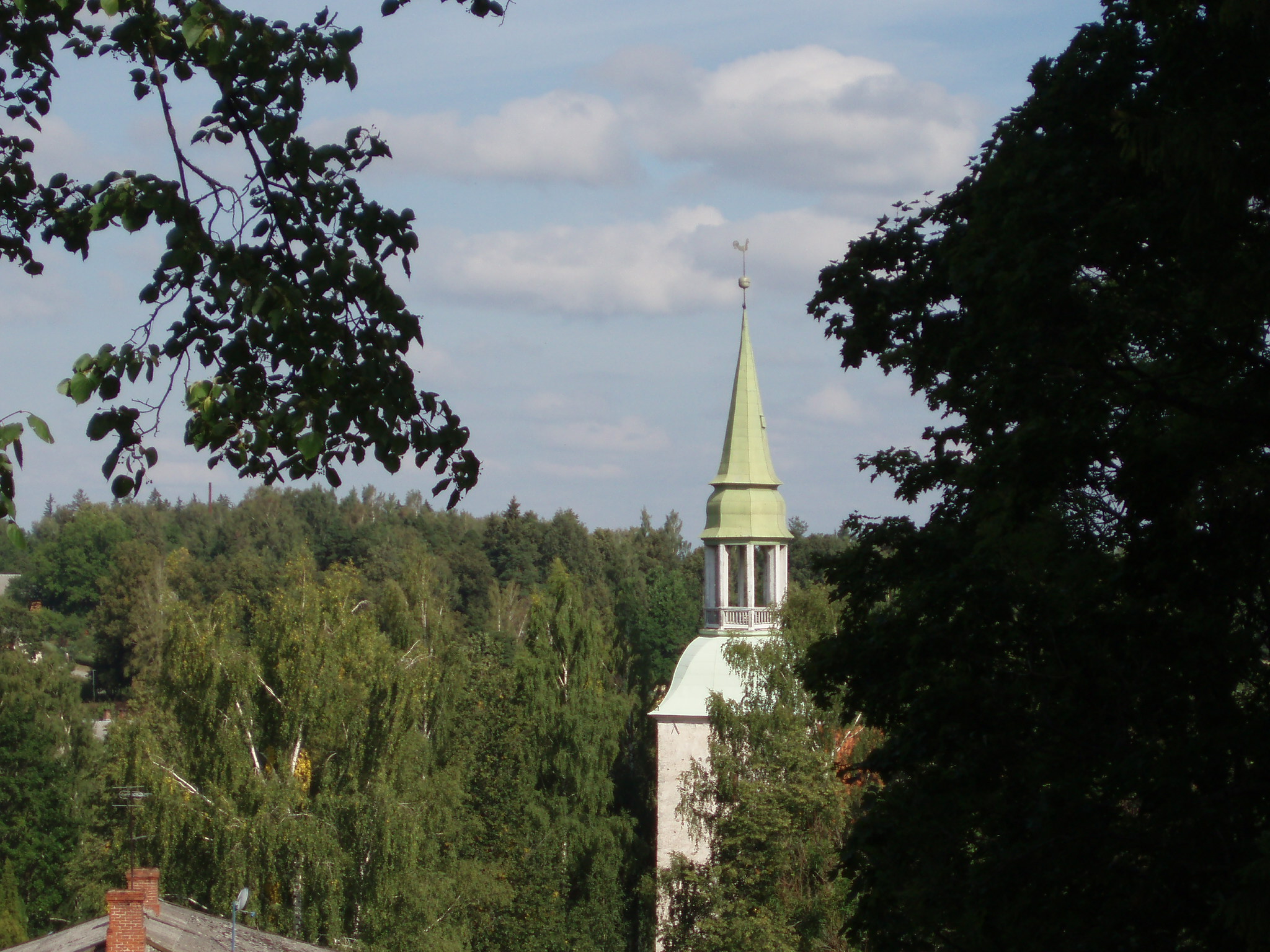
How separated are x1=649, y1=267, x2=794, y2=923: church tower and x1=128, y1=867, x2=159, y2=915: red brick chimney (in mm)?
13499

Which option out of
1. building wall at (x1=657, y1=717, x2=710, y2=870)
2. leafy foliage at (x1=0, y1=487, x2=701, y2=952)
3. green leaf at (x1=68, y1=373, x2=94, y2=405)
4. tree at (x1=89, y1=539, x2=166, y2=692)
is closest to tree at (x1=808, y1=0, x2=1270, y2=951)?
green leaf at (x1=68, y1=373, x2=94, y2=405)

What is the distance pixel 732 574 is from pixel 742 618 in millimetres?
1436

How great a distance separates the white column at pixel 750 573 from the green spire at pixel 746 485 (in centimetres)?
36

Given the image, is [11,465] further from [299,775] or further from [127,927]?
[299,775]

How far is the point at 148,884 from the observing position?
24438mm

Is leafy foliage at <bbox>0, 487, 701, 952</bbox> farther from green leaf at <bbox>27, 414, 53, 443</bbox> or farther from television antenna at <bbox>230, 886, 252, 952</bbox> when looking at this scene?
green leaf at <bbox>27, 414, 53, 443</bbox>

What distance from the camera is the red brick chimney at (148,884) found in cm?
2388

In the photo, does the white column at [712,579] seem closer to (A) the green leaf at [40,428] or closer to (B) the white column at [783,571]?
(B) the white column at [783,571]

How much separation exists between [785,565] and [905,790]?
27.7 m

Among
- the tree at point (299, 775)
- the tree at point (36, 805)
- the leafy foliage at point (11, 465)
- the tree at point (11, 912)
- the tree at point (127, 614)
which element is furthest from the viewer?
the tree at point (127, 614)

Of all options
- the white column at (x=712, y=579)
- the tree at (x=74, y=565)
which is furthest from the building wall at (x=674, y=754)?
the tree at (x=74, y=565)

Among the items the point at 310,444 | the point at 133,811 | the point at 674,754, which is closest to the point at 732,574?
the point at 674,754

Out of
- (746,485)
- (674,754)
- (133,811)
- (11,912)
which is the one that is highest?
(746,485)

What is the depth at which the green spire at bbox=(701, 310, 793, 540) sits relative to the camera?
39219mm
